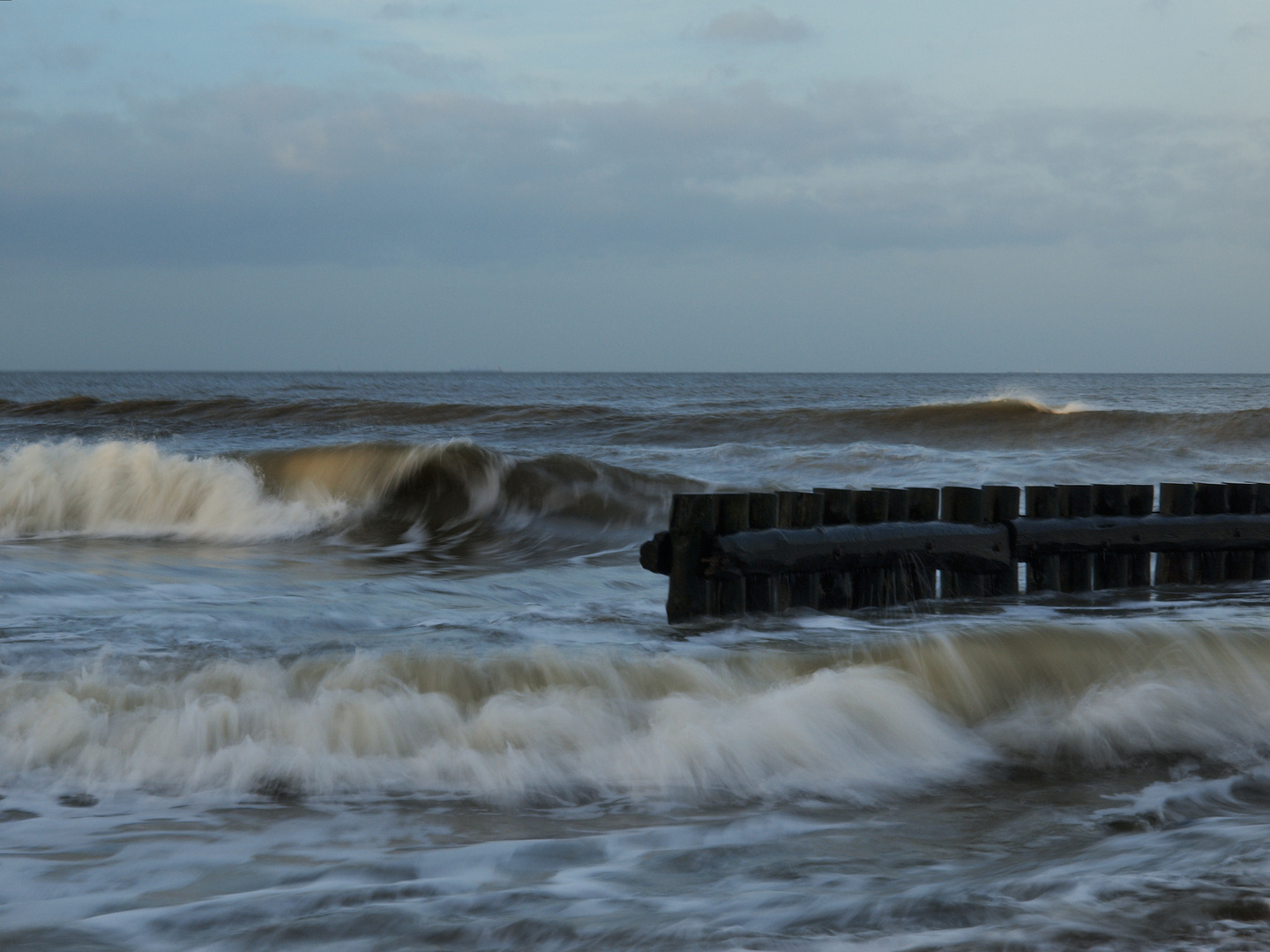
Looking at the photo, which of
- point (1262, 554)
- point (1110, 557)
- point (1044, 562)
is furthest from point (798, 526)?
point (1262, 554)

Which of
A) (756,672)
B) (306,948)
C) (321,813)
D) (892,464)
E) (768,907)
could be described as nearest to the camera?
(306,948)

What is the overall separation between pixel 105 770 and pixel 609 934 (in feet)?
6.30

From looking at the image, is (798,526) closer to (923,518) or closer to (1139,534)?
(923,518)

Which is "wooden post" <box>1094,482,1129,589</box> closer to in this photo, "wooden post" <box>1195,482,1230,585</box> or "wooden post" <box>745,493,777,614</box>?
"wooden post" <box>1195,482,1230,585</box>

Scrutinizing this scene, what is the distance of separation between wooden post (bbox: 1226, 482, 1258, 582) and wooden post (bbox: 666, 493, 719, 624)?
11.2 ft

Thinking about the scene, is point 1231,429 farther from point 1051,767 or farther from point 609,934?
point 609,934

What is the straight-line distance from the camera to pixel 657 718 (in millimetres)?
3701

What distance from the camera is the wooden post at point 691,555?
5.01 m

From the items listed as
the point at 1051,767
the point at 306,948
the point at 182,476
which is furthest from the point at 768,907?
the point at 182,476

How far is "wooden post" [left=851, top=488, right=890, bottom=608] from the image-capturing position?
537cm

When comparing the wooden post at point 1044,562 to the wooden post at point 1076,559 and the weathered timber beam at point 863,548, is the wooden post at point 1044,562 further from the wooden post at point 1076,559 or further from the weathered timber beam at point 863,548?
the weathered timber beam at point 863,548

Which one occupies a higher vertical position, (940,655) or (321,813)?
(940,655)

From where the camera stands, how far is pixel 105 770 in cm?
338

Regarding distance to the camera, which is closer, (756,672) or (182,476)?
(756,672)
